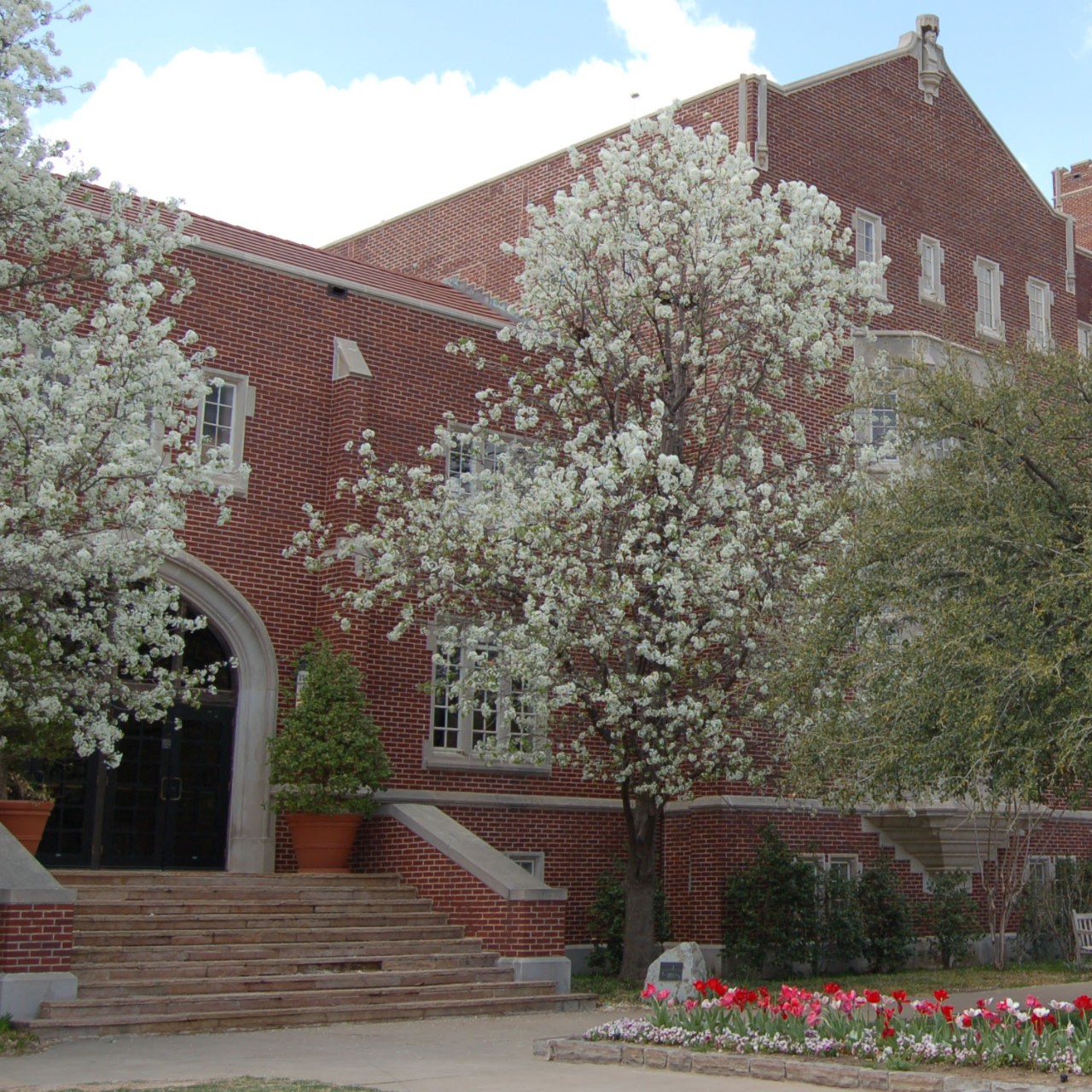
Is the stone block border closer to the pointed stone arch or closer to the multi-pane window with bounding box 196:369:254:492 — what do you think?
the pointed stone arch

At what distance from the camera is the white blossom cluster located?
17094mm

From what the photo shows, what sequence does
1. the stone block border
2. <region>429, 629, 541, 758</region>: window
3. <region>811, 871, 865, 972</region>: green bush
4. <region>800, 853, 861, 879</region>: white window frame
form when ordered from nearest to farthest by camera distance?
the stone block border
<region>429, 629, 541, 758</region>: window
<region>811, 871, 865, 972</region>: green bush
<region>800, 853, 861, 879</region>: white window frame

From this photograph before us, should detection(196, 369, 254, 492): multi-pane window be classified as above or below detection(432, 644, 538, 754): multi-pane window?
above

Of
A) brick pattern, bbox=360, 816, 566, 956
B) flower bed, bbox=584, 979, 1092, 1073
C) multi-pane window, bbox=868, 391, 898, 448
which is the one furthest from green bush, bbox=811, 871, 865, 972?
flower bed, bbox=584, 979, 1092, 1073

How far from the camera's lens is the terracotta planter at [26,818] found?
1582cm

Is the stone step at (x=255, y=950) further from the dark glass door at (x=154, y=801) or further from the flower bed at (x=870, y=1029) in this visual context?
the flower bed at (x=870, y=1029)

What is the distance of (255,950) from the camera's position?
50.1 ft

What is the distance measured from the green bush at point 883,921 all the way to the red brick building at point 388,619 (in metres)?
0.87

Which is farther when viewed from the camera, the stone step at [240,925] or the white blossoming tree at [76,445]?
the stone step at [240,925]

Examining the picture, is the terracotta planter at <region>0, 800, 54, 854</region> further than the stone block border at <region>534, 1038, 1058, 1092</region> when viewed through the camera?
Yes

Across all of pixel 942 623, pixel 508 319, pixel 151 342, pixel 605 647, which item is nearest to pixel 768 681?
pixel 605 647

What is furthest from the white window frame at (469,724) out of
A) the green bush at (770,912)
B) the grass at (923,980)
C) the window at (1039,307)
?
the window at (1039,307)

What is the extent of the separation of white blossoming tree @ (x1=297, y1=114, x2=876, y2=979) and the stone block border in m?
5.48

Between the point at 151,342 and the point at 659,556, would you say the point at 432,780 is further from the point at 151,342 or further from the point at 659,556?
the point at 151,342
